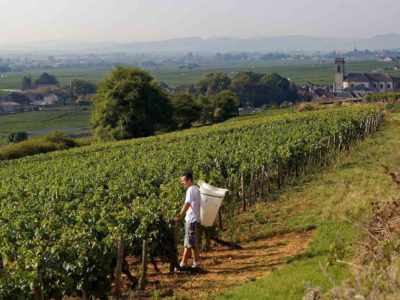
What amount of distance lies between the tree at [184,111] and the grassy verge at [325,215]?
2070 inches

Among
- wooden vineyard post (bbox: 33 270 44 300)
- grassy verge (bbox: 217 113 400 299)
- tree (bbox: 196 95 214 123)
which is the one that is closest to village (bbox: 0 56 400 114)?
tree (bbox: 196 95 214 123)

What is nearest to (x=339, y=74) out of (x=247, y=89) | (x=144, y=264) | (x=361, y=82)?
(x=361, y=82)

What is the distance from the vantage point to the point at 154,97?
60.6m

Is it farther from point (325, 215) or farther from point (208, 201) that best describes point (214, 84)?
point (208, 201)

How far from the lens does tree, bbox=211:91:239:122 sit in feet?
278

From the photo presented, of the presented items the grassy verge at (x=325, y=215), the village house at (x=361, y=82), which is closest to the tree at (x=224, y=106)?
the grassy verge at (x=325, y=215)

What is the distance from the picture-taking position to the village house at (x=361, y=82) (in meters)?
154

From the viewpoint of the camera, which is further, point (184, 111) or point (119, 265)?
point (184, 111)

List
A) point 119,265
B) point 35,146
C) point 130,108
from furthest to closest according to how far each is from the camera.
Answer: point 130,108 → point 35,146 → point 119,265

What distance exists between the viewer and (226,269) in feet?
35.5

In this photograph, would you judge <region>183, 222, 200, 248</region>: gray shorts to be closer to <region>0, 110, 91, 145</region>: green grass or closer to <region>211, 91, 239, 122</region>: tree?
<region>211, 91, 239, 122</region>: tree

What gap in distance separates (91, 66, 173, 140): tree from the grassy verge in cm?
3734

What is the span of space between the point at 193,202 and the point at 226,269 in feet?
6.55

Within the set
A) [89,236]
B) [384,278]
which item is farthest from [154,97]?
[384,278]
